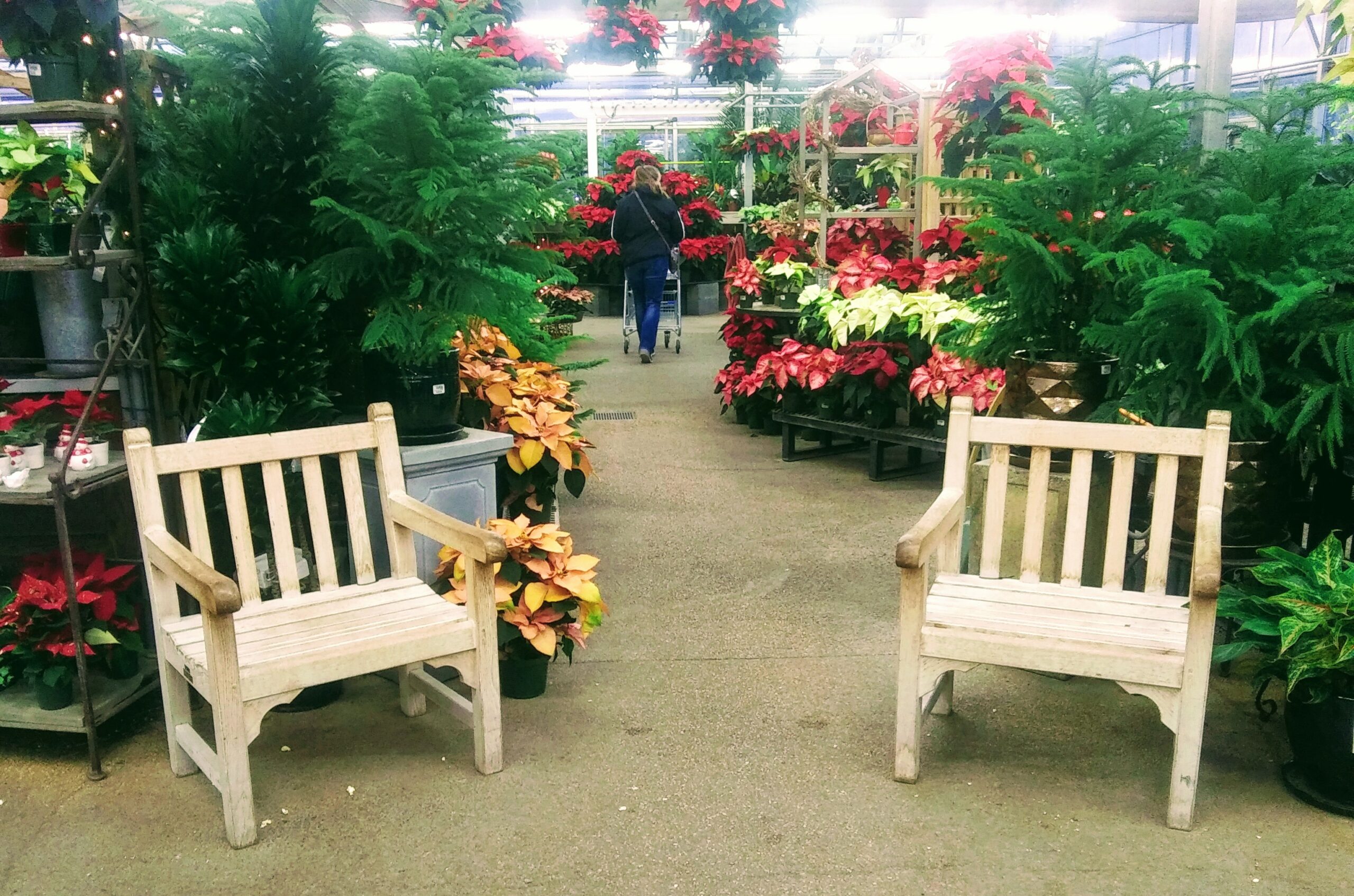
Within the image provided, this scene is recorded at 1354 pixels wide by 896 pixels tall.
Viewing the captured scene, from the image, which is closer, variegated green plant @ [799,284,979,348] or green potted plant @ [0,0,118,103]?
green potted plant @ [0,0,118,103]

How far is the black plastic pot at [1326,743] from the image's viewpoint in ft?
7.95

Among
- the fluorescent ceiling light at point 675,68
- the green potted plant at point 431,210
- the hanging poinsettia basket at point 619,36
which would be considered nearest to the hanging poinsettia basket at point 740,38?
the hanging poinsettia basket at point 619,36

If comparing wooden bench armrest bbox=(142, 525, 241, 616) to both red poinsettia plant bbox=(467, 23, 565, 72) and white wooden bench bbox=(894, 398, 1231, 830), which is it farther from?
red poinsettia plant bbox=(467, 23, 565, 72)

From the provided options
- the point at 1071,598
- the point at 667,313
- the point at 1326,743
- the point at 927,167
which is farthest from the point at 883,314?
the point at 667,313

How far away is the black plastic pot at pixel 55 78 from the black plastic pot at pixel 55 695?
145cm

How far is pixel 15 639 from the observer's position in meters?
2.77

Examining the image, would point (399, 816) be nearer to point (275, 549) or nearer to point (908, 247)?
point (275, 549)

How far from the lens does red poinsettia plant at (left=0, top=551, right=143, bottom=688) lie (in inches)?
108

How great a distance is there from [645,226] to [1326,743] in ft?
Answer: 23.5

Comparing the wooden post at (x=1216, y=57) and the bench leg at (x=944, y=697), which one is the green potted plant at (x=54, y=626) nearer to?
the bench leg at (x=944, y=697)

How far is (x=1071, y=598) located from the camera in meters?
2.72

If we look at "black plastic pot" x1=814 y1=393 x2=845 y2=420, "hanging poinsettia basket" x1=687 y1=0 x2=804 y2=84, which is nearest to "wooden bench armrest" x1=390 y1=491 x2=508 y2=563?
"black plastic pot" x1=814 y1=393 x2=845 y2=420

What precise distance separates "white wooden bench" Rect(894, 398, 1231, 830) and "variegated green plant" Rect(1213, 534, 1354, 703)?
14 centimetres

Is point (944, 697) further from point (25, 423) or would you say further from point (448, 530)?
point (25, 423)
